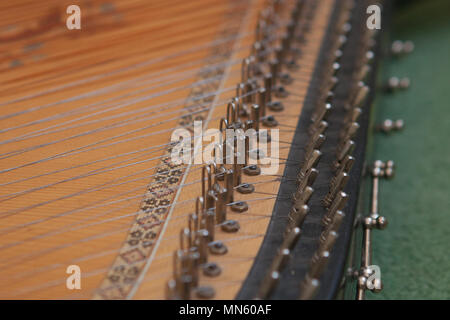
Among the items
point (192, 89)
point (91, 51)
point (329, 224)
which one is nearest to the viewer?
point (329, 224)

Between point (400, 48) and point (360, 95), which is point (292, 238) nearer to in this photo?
point (360, 95)

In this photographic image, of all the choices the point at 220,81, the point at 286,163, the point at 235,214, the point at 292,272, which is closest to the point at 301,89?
the point at 220,81

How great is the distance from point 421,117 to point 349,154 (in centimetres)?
163

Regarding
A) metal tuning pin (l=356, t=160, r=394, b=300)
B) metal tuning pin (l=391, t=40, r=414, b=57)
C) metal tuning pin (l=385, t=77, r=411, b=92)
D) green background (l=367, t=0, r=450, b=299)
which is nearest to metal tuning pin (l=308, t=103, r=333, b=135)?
metal tuning pin (l=356, t=160, r=394, b=300)

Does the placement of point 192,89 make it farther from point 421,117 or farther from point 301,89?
point 421,117

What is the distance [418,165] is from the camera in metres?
2.95

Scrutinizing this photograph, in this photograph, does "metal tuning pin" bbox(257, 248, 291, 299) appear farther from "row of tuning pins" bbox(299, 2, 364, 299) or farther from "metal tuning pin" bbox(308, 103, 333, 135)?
"metal tuning pin" bbox(308, 103, 333, 135)

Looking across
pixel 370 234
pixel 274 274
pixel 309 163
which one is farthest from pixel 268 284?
pixel 370 234

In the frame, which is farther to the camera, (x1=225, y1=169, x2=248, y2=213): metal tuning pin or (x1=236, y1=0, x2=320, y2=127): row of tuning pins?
(x1=236, y1=0, x2=320, y2=127): row of tuning pins

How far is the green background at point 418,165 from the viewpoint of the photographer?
7.57 ft

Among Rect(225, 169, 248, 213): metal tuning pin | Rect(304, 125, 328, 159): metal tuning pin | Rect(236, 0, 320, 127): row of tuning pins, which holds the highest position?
Rect(236, 0, 320, 127): row of tuning pins

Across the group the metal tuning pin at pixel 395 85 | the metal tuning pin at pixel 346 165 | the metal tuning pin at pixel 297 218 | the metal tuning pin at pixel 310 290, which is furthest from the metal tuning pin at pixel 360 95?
the metal tuning pin at pixel 395 85

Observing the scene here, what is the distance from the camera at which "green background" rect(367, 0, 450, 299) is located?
90.8 inches

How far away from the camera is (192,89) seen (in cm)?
243
